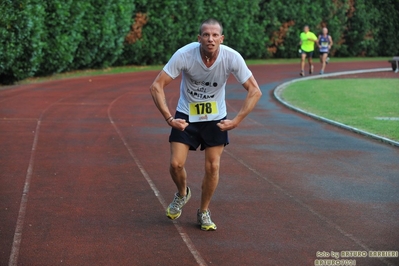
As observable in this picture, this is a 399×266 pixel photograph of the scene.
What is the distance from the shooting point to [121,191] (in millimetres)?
9938

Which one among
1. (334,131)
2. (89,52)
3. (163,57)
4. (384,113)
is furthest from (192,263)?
(163,57)

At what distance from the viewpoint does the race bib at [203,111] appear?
795 centimetres

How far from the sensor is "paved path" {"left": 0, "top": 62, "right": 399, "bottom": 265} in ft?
23.9

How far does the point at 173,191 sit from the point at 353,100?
43.7 feet

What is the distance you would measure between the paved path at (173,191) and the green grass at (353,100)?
3.60 ft

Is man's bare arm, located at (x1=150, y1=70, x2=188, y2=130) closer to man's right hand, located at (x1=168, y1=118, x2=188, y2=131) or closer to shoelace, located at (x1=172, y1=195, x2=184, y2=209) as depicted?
man's right hand, located at (x1=168, y1=118, x2=188, y2=131)

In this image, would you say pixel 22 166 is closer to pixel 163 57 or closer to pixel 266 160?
pixel 266 160

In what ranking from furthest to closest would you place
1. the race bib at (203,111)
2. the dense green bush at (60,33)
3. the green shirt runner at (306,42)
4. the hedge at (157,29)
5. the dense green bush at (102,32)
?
the green shirt runner at (306,42) → the dense green bush at (102,32) → the dense green bush at (60,33) → the hedge at (157,29) → the race bib at (203,111)

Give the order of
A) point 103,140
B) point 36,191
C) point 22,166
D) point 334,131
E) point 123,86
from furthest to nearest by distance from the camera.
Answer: point 123,86 → point 334,131 → point 103,140 → point 22,166 → point 36,191

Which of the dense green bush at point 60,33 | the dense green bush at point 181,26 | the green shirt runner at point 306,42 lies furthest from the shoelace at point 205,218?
the dense green bush at point 181,26

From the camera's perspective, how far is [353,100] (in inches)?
882

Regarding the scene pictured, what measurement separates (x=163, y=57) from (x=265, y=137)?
24129mm

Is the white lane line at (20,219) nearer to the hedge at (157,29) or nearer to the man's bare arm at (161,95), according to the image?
the man's bare arm at (161,95)

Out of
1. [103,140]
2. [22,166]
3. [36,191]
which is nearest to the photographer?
[36,191]
